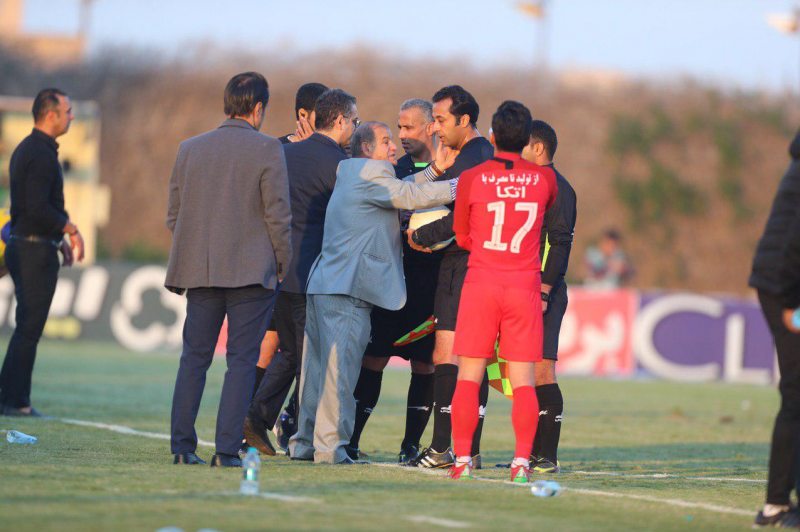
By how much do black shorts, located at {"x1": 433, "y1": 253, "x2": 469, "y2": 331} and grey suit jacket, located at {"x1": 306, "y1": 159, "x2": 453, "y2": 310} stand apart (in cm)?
25

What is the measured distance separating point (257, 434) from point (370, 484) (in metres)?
1.67

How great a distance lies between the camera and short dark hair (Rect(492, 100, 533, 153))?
6.51 meters

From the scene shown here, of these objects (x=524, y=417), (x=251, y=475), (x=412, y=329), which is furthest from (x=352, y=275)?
(x=251, y=475)

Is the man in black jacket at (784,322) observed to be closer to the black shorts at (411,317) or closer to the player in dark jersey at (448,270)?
the player in dark jersey at (448,270)

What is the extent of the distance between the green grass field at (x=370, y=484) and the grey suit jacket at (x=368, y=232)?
1.07 metres

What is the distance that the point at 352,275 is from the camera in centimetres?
711

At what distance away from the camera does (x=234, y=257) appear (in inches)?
267

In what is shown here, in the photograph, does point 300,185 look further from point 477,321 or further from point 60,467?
point 60,467

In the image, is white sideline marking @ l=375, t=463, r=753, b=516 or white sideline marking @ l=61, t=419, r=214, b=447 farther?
white sideline marking @ l=61, t=419, r=214, b=447

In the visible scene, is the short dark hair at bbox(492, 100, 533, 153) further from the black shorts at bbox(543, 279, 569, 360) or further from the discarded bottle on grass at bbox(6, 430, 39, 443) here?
the discarded bottle on grass at bbox(6, 430, 39, 443)

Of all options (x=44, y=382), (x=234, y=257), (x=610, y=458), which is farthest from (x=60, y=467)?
(x=44, y=382)

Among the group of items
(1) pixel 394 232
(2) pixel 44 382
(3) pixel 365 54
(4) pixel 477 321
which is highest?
(3) pixel 365 54

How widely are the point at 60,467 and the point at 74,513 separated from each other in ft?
4.93

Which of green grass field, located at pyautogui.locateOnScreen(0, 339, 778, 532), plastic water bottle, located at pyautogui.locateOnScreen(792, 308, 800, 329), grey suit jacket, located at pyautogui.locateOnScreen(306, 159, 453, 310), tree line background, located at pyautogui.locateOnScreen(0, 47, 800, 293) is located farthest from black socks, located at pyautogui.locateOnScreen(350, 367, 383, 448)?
tree line background, located at pyautogui.locateOnScreen(0, 47, 800, 293)
